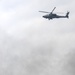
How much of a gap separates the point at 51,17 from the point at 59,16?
6665mm

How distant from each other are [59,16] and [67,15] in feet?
20.3

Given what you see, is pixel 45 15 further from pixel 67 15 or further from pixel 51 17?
pixel 67 15

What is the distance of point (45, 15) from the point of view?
520 ft

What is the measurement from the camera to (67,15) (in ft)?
546

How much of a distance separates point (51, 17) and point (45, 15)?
375cm

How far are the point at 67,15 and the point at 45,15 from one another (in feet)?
52.3

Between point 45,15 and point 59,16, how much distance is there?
387 inches

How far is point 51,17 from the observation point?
159000 millimetres

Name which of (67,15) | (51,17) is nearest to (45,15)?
(51,17)

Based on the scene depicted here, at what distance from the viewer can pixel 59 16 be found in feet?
536
